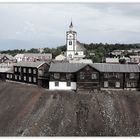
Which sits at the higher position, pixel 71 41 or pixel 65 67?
pixel 71 41

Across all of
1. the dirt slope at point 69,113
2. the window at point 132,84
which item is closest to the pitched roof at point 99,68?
the window at point 132,84

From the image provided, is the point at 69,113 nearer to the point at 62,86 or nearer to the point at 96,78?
the point at 62,86

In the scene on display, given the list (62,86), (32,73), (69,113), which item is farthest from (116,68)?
(32,73)

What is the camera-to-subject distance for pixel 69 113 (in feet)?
94.1

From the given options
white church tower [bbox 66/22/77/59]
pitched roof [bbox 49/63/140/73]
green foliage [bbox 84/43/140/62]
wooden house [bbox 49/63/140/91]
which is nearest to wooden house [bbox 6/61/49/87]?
pitched roof [bbox 49/63/140/73]

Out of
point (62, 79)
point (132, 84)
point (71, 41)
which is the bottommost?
point (132, 84)

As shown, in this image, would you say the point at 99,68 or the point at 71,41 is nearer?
the point at 99,68

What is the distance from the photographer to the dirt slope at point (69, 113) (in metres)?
26.3

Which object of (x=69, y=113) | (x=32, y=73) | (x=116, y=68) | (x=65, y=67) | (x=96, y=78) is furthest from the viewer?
(x=32, y=73)

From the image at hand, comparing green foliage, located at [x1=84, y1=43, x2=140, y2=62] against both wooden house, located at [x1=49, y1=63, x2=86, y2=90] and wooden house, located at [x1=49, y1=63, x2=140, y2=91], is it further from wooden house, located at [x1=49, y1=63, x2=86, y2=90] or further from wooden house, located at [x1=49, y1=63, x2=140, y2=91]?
wooden house, located at [x1=49, y1=63, x2=86, y2=90]

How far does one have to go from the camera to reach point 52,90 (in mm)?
34750

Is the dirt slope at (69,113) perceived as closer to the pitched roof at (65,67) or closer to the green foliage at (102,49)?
the pitched roof at (65,67)

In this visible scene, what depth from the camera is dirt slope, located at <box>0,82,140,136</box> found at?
1034 inches

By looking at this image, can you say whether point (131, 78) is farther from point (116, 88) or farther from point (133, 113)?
point (133, 113)
